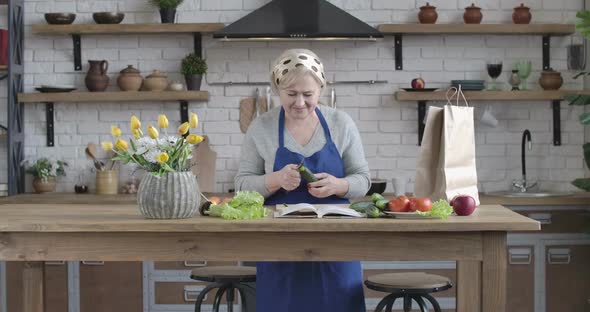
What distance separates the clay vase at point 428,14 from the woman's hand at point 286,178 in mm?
2636

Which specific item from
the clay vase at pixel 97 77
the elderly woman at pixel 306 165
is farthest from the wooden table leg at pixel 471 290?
the clay vase at pixel 97 77

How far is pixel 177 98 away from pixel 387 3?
1.46m

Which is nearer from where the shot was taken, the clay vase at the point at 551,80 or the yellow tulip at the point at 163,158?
the yellow tulip at the point at 163,158

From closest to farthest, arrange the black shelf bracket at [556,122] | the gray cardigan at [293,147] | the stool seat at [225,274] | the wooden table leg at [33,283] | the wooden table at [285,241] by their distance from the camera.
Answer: the wooden table at [285,241] < the wooden table leg at [33,283] < the gray cardigan at [293,147] < the stool seat at [225,274] < the black shelf bracket at [556,122]

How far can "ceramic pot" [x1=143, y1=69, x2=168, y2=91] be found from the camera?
5.80 metres

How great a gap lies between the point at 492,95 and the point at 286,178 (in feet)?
8.66

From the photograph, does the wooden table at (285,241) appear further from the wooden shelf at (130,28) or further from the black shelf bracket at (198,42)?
the black shelf bracket at (198,42)

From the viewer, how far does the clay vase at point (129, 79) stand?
229 inches

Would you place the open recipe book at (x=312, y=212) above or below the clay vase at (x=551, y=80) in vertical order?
below

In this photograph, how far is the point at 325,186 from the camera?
3.47m

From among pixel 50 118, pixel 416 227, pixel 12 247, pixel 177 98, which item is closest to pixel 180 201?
pixel 12 247

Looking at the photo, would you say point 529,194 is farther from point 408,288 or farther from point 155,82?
point 155,82

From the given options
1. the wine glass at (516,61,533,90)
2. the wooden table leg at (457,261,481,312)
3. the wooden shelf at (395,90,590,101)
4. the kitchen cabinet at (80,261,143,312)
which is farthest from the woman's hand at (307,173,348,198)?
the wine glass at (516,61,533,90)

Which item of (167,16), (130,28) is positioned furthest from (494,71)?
(130,28)
